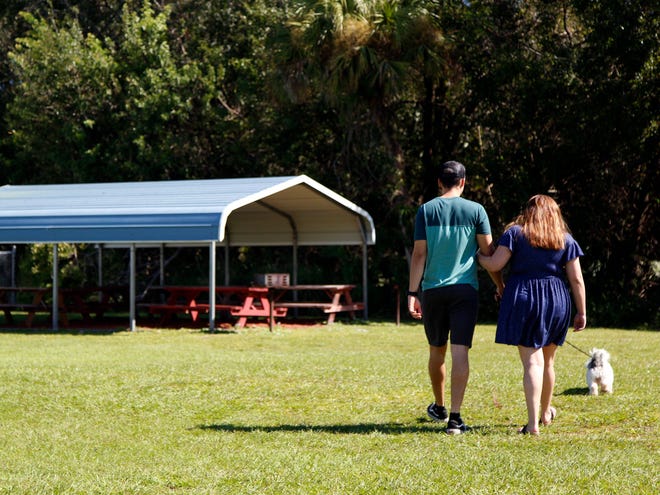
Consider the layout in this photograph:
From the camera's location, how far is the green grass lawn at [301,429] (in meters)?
5.98

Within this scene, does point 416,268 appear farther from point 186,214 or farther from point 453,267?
point 186,214

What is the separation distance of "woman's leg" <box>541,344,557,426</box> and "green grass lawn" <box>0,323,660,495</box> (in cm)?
13

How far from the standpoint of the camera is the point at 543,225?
24.3ft

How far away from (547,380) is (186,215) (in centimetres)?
1121

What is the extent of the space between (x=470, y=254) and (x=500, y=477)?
2.04m

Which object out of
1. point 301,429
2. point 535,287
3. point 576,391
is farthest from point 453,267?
point 576,391

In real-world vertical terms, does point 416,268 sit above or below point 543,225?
below

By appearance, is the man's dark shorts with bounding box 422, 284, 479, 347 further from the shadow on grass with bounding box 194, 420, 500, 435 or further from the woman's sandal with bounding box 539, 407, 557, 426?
the woman's sandal with bounding box 539, 407, 557, 426

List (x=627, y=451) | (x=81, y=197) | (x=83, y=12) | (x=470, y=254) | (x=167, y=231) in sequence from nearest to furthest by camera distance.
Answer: (x=627, y=451)
(x=470, y=254)
(x=167, y=231)
(x=81, y=197)
(x=83, y=12)

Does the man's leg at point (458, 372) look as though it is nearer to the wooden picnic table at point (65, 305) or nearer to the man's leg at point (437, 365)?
the man's leg at point (437, 365)

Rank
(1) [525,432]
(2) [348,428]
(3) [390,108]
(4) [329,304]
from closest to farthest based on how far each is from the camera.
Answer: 1. (1) [525,432]
2. (2) [348,428]
3. (4) [329,304]
4. (3) [390,108]

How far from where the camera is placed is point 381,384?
34.6ft

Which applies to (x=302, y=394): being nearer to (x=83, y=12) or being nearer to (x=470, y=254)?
(x=470, y=254)

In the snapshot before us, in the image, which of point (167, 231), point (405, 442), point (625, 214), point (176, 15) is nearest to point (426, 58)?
point (625, 214)
